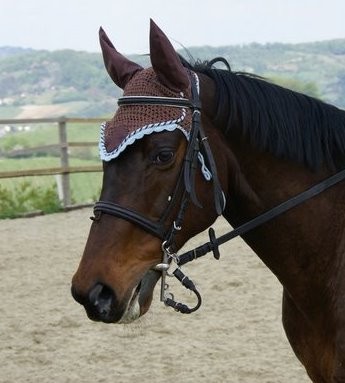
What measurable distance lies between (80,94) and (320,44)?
58.3ft

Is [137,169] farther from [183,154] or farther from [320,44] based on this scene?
[320,44]

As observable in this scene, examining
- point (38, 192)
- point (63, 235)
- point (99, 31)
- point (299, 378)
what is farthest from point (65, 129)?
point (99, 31)

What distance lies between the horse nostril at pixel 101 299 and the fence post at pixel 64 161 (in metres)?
10.5

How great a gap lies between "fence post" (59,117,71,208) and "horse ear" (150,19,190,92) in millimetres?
10352

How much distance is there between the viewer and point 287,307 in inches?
110

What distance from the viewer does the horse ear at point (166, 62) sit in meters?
2.20

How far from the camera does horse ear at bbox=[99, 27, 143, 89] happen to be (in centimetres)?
252

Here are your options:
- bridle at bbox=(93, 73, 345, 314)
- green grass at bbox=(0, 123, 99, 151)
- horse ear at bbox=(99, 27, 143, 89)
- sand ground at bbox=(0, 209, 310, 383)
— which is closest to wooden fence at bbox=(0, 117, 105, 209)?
green grass at bbox=(0, 123, 99, 151)

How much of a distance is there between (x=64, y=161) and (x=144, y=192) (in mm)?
10675

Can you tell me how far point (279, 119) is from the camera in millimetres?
2473

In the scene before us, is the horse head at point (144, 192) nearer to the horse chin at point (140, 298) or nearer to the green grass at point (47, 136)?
the horse chin at point (140, 298)

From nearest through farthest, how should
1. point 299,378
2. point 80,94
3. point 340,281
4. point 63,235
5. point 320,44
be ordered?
point 340,281, point 299,378, point 63,235, point 80,94, point 320,44

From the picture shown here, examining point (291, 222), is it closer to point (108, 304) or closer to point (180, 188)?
point (180, 188)

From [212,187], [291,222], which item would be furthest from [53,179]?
[212,187]
